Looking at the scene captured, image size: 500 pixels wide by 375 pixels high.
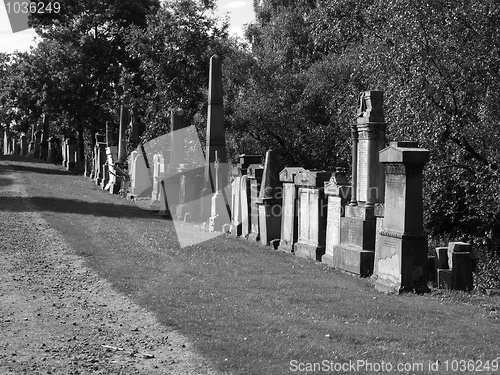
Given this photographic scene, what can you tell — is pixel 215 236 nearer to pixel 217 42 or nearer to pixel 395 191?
pixel 395 191

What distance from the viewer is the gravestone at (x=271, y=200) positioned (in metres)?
16.0

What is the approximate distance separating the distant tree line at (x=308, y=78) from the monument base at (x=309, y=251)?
10.7 ft

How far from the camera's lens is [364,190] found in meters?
12.9

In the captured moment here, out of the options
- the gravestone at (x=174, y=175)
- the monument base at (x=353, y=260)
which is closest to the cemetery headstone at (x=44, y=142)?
the gravestone at (x=174, y=175)

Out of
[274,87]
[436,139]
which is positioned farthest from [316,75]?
[436,139]

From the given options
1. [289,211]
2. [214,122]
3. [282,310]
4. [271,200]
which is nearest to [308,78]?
[214,122]

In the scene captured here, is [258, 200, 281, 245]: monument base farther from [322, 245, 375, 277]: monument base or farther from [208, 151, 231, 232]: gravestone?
[322, 245, 375, 277]: monument base

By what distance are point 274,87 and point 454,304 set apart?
21.5 m

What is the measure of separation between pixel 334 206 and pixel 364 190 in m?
0.86

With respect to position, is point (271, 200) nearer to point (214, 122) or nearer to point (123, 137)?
point (214, 122)

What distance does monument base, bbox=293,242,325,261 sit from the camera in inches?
548

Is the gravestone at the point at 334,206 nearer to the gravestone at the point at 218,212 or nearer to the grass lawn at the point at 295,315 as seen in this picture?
the grass lawn at the point at 295,315

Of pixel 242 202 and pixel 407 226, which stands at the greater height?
pixel 407 226

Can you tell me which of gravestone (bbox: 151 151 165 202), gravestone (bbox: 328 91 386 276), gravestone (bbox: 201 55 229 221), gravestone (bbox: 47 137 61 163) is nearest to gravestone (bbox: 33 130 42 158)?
gravestone (bbox: 47 137 61 163)
